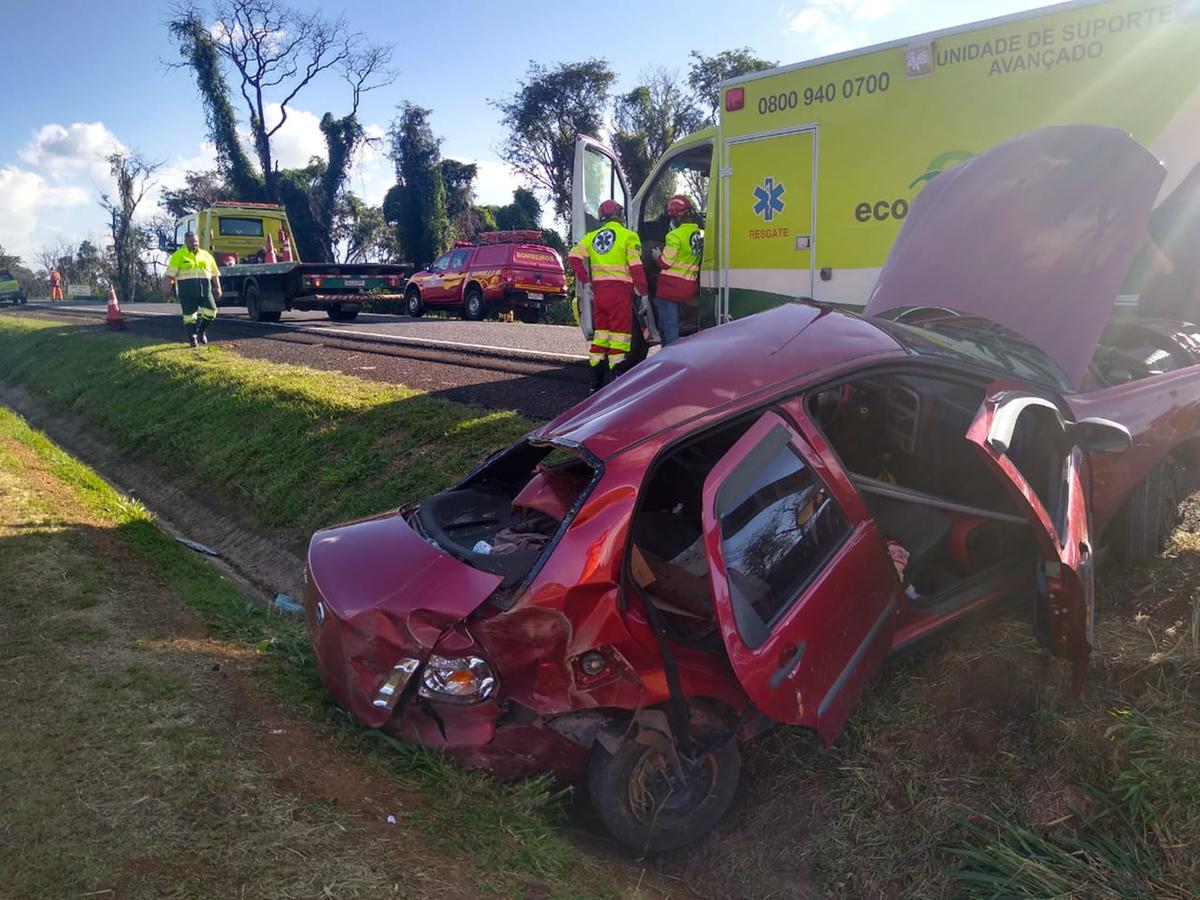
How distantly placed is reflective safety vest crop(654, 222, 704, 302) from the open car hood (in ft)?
12.3

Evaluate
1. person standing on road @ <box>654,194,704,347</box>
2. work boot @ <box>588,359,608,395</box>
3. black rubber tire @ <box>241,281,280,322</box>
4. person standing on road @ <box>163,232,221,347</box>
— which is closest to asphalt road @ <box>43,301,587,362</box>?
black rubber tire @ <box>241,281,280,322</box>

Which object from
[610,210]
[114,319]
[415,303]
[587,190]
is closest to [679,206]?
[610,210]

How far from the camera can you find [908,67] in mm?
7328

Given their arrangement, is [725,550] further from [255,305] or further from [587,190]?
[255,305]

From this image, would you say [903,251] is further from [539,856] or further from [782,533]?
[539,856]

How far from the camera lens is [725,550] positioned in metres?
2.84

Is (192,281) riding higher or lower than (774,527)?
higher

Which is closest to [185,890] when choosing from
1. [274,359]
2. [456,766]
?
[456,766]

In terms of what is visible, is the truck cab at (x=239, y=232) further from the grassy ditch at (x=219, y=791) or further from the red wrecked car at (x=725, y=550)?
the red wrecked car at (x=725, y=550)

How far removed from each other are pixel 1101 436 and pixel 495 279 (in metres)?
18.8

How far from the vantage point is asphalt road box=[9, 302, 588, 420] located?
9.10 meters

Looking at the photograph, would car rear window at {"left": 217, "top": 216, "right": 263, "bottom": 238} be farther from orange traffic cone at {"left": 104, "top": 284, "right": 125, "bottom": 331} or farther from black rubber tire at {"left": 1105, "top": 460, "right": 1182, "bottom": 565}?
black rubber tire at {"left": 1105, "top": 460, "right": 1182, "bottom": 565}

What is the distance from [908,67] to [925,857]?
640 cm

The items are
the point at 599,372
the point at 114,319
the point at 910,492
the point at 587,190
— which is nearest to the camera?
the point at 910,492
